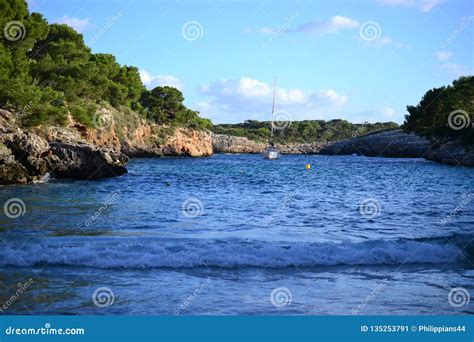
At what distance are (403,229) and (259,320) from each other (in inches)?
434

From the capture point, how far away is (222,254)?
467 inches

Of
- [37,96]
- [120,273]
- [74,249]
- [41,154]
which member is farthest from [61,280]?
[37,96]

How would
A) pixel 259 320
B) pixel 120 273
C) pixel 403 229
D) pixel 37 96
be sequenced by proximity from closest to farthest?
pixel 259 320 → pixel 120 273 → pixel 403 229 → pixel 37 96

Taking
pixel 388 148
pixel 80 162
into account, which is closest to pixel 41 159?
pixel 80 162

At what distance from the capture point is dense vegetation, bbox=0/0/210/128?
1453 inches

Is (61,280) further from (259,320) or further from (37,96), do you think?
(37,96)

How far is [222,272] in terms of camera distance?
1072 centimetres

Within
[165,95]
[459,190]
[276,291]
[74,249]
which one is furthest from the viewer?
[165,95]

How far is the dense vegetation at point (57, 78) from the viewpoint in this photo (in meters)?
36.9

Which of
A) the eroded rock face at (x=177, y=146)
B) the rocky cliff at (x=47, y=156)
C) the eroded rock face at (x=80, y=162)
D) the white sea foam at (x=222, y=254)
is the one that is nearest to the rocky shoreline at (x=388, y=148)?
the eroded rock face at (x=177, y=146)

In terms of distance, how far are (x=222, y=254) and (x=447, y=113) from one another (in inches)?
2833

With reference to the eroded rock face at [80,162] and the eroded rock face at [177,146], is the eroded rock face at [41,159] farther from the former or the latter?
the eroded rock face at [177,146]

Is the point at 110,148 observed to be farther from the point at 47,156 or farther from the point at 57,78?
the point at 47,156

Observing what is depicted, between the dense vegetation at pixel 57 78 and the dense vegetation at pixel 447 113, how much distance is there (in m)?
41.2
